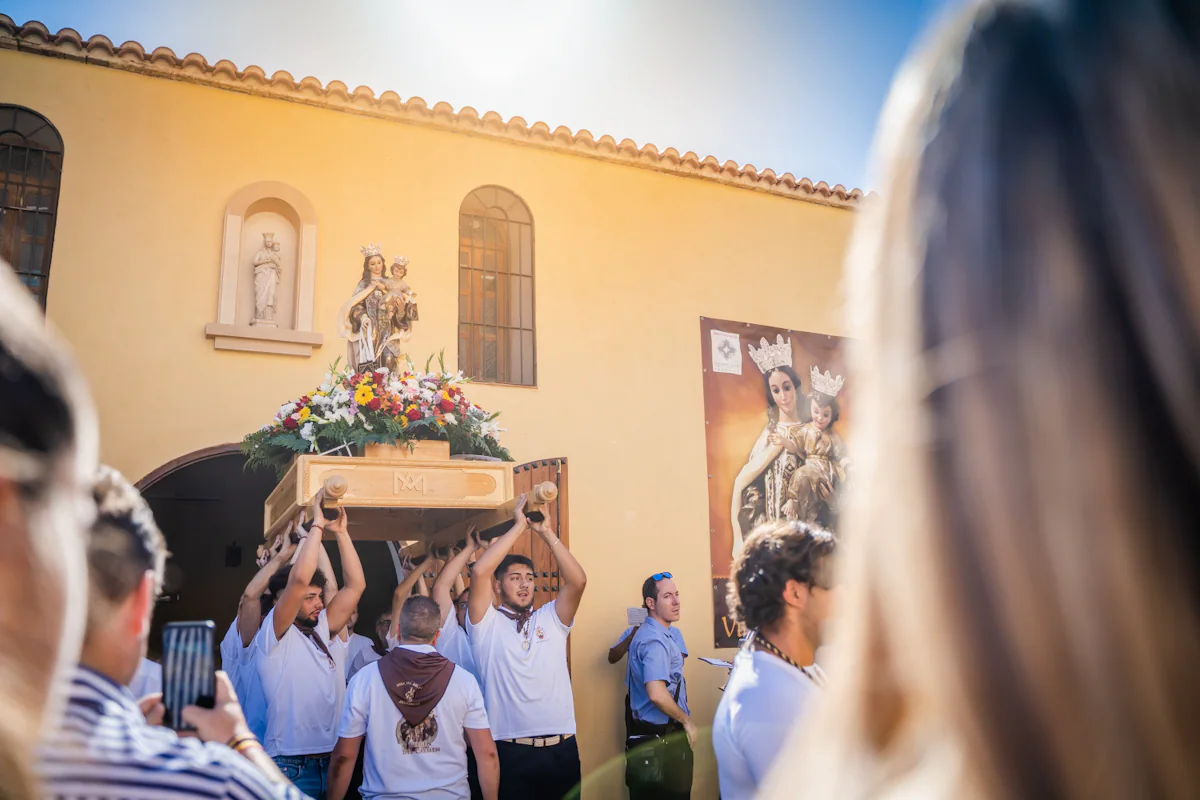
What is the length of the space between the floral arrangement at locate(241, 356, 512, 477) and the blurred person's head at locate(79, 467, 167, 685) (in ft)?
11.4

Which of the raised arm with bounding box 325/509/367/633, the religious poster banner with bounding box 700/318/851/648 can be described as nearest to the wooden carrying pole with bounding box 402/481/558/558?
the raised arm with bounding box 325/509/367/633

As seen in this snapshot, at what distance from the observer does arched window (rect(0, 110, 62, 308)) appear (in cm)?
802

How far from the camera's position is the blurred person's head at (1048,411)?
36cm

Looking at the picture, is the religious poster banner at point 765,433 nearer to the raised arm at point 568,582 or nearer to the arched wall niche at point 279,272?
the raised arm at point 568,582

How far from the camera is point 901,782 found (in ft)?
1.54

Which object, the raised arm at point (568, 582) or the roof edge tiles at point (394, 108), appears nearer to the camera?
the raised arm at point (568, 582)

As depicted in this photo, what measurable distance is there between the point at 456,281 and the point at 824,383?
439 cm

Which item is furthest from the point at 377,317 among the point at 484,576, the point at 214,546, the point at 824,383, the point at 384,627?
the point at 214,546

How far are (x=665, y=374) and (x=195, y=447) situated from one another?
4.75m

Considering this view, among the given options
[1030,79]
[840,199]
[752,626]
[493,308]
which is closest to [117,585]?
[1030,79]

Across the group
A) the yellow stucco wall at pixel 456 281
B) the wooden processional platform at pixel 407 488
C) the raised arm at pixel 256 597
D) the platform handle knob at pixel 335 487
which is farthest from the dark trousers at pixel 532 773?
the platform handle knob at pixel 335 487

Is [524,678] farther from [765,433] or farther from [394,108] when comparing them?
[394,108]

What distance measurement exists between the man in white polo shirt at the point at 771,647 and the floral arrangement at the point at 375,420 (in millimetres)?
2392

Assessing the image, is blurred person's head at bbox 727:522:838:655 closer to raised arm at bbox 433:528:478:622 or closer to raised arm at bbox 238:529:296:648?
raised arm at bbox 433:528:478:622
